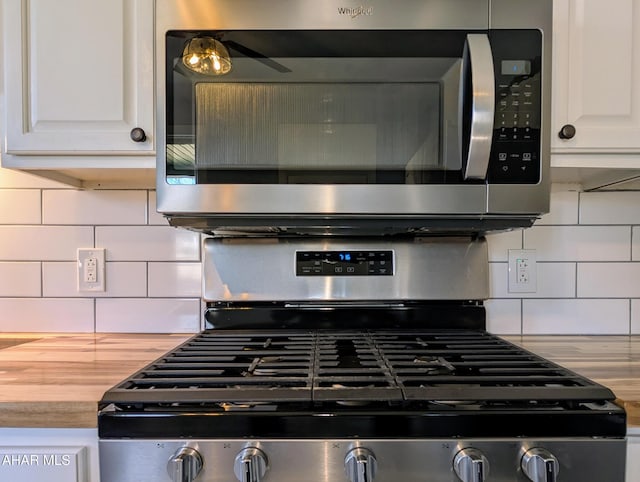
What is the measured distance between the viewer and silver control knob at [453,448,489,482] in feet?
2.06

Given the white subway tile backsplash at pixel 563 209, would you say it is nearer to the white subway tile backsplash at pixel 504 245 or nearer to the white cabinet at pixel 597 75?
the white subway tile backsplash at pixel 504 245

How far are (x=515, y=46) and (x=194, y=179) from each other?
2.23 feet

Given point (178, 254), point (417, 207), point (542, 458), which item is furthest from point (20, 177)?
point (542, 458)

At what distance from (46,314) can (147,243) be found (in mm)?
347

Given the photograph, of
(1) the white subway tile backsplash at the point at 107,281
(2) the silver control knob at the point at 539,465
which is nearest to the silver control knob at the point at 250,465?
(2) the silver control knob at the point at 539,465

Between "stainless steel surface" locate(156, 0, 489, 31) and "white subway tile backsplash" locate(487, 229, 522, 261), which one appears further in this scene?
"white subway tile backsplash" locate(487, 229, 522, 261)

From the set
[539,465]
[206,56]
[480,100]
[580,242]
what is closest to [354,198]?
[480,100]

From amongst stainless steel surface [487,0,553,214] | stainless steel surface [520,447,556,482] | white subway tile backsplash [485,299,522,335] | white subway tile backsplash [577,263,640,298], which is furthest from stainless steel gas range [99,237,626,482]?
white subway tile backsplash [577,263,640,298]

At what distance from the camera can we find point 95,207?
126 centimetres

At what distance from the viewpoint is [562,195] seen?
1.25 m

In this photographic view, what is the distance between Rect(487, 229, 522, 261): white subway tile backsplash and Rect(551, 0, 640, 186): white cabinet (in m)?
0.34

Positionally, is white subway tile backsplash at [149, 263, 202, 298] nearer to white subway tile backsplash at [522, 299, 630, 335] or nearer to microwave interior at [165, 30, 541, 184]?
microwave interior at [165, 30, 541, 184]

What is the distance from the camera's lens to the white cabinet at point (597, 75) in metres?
0.95

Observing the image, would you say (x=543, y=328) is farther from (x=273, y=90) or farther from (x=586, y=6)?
(x=273, y=90)
